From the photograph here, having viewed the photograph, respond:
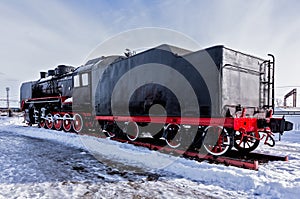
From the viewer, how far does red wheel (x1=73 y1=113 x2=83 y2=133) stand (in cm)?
1151

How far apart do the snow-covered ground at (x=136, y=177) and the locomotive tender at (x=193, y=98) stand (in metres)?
0.96

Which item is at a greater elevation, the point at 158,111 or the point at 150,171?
the point at 158,111

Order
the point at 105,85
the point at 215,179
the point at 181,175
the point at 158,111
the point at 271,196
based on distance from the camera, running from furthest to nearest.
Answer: the point at 105,85 → the point at 158,111 → the point at 181,175 → the point at 215,179 → the point at 271,196

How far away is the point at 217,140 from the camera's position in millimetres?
5824

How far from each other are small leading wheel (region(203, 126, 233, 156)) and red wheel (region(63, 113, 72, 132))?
27.3 feet

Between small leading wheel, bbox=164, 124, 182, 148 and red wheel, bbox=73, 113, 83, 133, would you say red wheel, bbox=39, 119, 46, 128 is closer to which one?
red wheel, bbox=73, 113, 83, 133

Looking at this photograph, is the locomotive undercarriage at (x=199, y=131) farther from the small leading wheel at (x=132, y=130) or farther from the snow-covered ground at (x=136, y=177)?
the snow-covered ground at (x=136, y=177)

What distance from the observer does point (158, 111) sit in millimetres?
6969

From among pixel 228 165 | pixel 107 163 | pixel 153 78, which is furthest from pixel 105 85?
pixel 228 165

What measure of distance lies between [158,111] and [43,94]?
11259mm

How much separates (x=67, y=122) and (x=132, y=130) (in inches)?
220

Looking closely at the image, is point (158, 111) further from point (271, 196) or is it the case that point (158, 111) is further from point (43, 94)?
point (43, 94)

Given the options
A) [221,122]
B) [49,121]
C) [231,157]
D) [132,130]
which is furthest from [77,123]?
[221,122]

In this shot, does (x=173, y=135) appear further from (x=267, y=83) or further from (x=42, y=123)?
(x=42, y=123)
